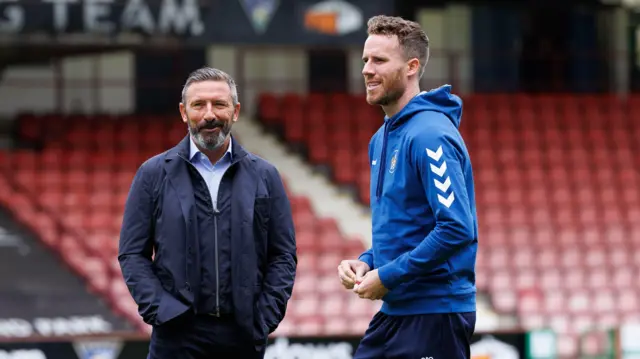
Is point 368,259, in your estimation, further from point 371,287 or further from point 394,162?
point 394,162

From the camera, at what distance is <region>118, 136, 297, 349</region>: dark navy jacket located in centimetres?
456

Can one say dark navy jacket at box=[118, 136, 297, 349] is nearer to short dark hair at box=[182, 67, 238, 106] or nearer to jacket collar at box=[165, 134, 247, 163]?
jacket collar at box=[165, 134, 247, 163]

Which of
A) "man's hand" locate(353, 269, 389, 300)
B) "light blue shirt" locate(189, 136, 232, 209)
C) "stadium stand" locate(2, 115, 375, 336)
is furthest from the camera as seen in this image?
"stadium stand" locate(2, 115, 375, 336)

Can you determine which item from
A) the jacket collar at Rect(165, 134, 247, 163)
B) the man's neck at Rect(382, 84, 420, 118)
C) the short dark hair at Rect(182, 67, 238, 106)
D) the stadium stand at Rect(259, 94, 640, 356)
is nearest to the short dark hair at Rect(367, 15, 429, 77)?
the man's neck at Rect(382, 84, 420, 118)

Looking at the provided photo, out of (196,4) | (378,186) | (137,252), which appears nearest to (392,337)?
(378,186)

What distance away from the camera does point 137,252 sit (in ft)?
15.1

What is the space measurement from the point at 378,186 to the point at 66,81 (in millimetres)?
12048

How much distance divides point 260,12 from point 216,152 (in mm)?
8388

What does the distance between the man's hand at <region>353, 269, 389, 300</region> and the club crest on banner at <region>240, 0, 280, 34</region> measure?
8676 mm

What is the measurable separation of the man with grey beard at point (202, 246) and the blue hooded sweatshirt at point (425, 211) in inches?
18.3

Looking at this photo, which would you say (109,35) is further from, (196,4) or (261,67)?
(261,67)

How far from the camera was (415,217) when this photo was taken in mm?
4516

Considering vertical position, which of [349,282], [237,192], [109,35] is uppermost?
[109,35]

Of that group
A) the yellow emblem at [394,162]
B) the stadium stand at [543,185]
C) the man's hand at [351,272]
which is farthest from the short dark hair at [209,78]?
the stadium stand at [543,185]
